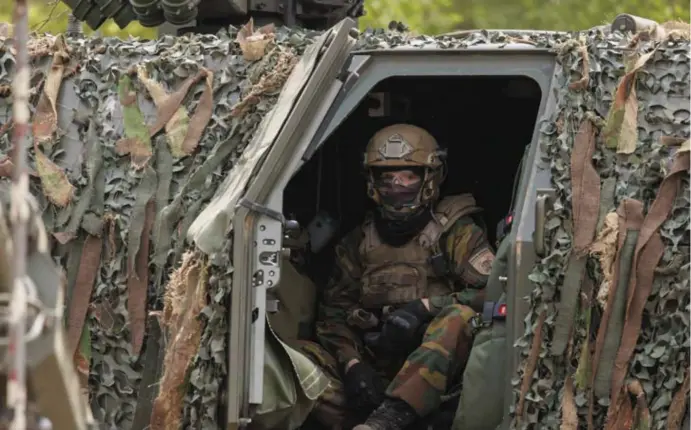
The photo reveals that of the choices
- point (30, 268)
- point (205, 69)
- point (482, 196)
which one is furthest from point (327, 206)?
point (30, 268)

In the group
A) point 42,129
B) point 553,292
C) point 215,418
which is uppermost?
point 42,129

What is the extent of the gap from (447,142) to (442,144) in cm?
4

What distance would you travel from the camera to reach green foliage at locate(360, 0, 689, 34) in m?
19.1

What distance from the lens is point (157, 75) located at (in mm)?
6848

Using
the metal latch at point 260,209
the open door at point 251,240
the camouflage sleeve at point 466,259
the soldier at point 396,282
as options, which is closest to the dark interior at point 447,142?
the soldier at point 396,282

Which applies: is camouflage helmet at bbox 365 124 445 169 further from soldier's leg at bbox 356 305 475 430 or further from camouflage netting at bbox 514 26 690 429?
camouflage netting at bbox 514 26 690 429

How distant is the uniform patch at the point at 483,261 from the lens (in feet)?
23.9

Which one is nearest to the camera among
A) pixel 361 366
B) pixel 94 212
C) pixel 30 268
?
pixel 30 268

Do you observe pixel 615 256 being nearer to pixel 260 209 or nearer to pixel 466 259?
pixel 260 209

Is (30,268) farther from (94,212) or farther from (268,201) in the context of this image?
(94,212)

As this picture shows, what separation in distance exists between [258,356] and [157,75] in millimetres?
1356

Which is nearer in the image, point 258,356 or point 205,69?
point 258,356

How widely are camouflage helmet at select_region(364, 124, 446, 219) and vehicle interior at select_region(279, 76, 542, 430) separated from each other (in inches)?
12.4

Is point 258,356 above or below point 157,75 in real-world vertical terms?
below
